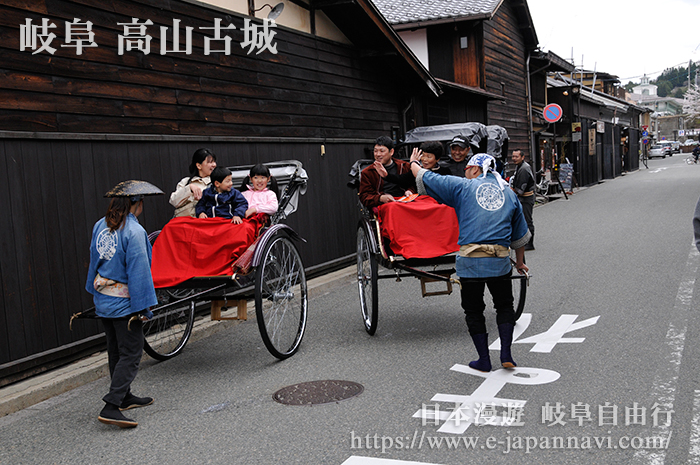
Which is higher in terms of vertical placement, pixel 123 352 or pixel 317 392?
pixel 123 352

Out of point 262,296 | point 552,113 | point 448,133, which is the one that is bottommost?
point 262,296

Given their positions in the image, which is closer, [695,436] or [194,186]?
[695,436]

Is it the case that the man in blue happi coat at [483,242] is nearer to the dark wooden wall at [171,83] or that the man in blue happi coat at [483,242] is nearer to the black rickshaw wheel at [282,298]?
the black rickshaw wheel at [282,298]

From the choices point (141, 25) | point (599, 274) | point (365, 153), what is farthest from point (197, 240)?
point (365, 153)

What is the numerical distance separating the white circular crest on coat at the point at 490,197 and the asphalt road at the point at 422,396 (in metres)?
1.19

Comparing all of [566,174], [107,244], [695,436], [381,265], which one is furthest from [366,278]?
[566,174]

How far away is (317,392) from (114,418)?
154cm

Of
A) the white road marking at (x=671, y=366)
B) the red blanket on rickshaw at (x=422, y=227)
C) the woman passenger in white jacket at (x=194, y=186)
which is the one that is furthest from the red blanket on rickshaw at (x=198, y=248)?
the white road marking at (x=671, y=366)

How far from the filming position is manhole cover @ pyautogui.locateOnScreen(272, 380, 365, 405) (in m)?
4.83

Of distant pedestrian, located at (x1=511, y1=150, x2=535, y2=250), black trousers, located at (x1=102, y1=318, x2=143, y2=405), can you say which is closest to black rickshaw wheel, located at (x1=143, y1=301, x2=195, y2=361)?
black trousers, located at (x1=102, y1=318, x2=143, y2=405)

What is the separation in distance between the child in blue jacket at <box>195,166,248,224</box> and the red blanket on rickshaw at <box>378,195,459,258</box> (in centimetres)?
151

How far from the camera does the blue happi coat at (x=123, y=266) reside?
4539 millimetres

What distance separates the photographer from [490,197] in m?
5.14

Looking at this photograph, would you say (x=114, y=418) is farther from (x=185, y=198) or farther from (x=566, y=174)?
(x=566, y=174)
